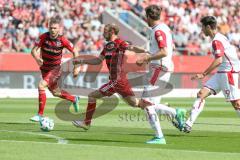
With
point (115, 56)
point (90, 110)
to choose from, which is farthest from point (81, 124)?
point (115, 56)

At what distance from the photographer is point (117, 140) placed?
41.5ft

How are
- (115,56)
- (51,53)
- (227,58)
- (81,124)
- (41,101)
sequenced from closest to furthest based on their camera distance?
(115,56)
(227,58)
(81,124)
(41,101)
(51,53)

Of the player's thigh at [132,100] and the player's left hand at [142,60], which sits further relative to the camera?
the player's thigh at [132,100]

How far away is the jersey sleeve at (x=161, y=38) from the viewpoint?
1175cm

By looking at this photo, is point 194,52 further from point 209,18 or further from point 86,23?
point 209,18

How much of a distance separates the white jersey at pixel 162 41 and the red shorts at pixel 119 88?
28.5 inches

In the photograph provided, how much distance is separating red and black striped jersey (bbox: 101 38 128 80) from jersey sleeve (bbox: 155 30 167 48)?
1233mm

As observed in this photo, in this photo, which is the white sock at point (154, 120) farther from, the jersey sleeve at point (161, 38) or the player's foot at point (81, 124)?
the player's foot at point (81, 124)

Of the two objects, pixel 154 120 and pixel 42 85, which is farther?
pixel 42 85

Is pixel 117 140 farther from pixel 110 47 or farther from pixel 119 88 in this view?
pixel 110 47

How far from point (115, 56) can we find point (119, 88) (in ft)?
2.04

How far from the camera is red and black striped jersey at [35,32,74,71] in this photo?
54.2 ft

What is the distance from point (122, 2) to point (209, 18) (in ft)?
78.5

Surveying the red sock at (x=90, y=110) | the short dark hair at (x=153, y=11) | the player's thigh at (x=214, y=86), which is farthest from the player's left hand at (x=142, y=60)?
the red sock at (x=90, y=110)
